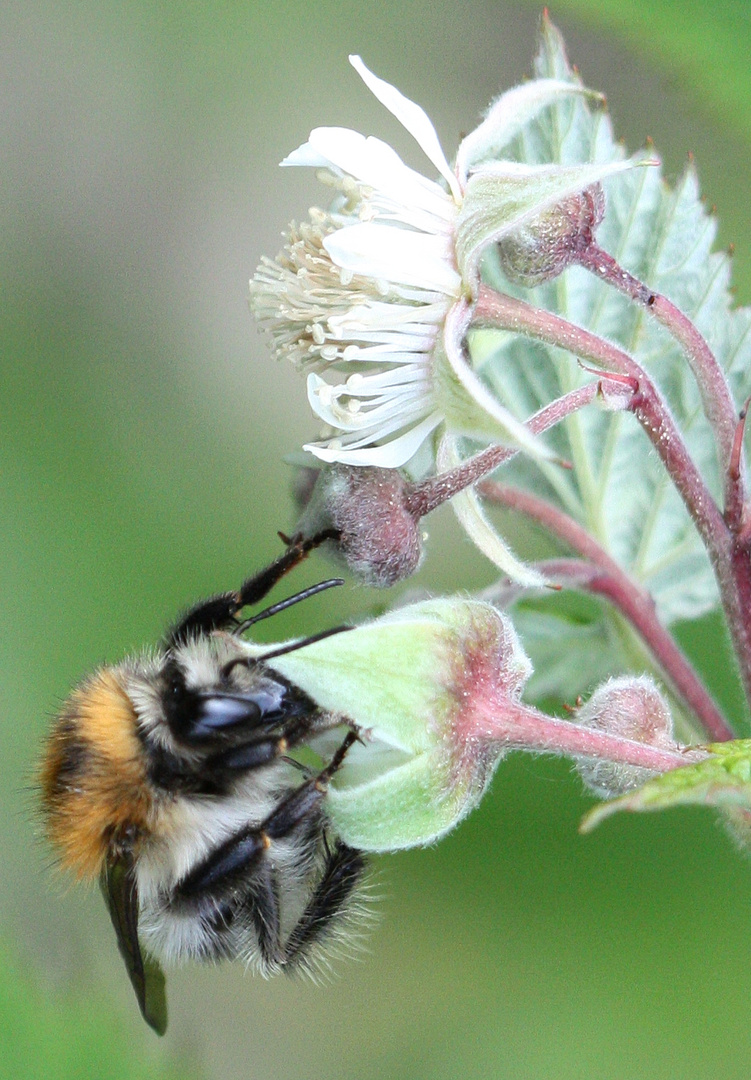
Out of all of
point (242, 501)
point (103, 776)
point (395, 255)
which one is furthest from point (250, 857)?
point (242, 501)

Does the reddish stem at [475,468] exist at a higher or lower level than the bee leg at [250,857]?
higher

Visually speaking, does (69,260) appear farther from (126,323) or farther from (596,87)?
(596,87)

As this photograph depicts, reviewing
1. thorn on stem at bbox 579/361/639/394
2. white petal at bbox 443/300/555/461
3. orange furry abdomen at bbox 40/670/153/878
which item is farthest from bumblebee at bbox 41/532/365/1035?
thorn on stem at bbox 579/361/639/394

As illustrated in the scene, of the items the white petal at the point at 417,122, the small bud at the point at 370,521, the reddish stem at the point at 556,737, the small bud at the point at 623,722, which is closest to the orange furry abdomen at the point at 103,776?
the small bud at the point at 370,521

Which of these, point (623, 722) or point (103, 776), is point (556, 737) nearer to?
point (623, 722)

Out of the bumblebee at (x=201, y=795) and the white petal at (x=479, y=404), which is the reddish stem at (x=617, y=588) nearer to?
the white petal at (x=479, y=404)

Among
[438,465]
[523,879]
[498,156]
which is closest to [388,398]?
[438,465]
